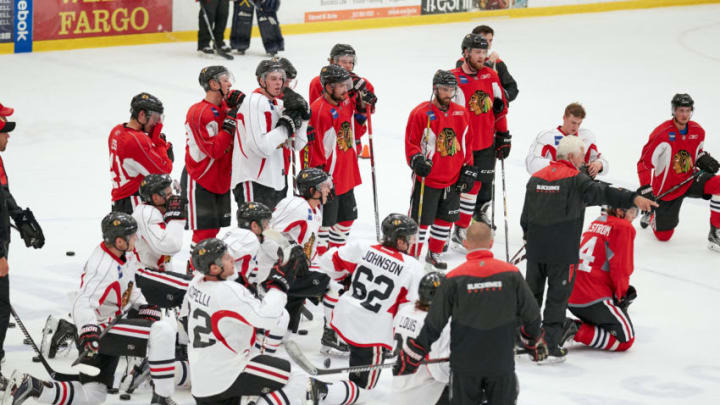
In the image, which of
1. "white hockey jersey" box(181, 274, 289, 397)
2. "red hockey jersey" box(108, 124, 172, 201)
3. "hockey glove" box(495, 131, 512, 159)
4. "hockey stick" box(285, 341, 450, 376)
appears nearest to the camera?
"white hockey jersey" box(181, 274, 289, 397)

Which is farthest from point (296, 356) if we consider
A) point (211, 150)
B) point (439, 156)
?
point (439, 156)

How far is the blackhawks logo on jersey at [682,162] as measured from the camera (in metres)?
9.15

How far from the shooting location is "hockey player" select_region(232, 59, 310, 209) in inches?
286

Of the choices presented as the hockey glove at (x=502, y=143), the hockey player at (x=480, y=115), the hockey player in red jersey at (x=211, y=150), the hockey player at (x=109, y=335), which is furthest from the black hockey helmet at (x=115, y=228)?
the hockey glove at (x=502, y=143)

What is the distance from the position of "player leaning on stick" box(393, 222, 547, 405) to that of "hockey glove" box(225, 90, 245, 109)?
284 cm

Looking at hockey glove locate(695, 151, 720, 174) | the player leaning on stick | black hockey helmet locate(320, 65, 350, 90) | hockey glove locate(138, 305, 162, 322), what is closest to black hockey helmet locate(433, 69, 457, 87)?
black hockey helmet locate(320, 65, 350, 90)

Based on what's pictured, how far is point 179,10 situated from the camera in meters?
16.5

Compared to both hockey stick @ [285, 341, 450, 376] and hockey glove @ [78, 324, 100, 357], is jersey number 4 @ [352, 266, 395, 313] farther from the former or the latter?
hockey glove @ [78, 324, 100, 357]

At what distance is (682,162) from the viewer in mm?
9164

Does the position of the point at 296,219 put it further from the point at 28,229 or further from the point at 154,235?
the point at 28,229

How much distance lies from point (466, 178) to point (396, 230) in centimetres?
261

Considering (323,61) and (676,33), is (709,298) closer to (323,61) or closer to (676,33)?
(323,61)

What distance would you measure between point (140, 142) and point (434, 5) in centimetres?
1256

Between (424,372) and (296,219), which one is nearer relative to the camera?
(424,372)
